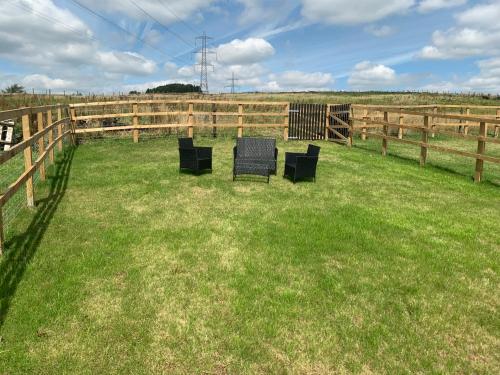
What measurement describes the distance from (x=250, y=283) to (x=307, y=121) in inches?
531

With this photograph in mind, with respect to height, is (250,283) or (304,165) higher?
(304,165)

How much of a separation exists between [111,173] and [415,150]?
34.6 ft

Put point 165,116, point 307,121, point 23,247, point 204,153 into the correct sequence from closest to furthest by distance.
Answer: point 23,247
point 204,153
point 307,121
point 165,116

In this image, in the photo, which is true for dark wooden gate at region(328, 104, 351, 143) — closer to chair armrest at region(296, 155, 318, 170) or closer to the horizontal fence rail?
the horizontal fence rail

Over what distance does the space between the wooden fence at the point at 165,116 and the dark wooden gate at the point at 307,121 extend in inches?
19.5

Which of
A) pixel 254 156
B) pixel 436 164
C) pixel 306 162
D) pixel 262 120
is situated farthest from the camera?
pixel 262 120

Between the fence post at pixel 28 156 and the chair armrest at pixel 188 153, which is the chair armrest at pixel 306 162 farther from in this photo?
the fence post at pixel 28 156

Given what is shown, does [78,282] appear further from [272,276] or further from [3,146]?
[3,146]

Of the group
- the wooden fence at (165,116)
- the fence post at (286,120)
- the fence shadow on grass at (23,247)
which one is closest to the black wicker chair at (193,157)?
the fence shadow on grass at (23,247)

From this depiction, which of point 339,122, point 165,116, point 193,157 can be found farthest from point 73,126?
point 339,122

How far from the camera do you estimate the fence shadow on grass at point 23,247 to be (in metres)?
3.74

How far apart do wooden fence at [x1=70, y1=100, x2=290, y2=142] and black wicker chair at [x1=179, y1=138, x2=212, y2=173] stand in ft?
16.9

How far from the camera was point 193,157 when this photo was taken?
8.85 metres

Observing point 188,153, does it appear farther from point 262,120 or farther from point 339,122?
point 262,120
